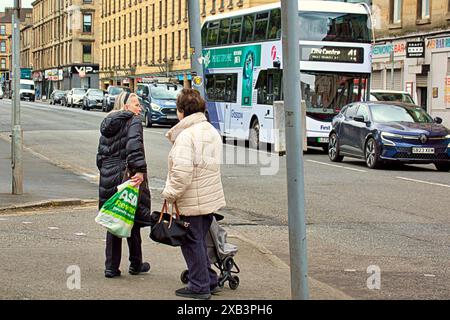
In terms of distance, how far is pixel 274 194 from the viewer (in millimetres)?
15711

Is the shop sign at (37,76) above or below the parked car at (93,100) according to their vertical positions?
above

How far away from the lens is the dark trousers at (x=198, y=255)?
23.6 ft

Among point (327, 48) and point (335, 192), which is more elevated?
point (327, 48)

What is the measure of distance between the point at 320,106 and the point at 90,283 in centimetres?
1924

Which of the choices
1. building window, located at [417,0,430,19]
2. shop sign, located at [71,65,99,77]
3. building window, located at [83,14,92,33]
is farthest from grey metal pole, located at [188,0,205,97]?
building window, located at [83,14,92,33]

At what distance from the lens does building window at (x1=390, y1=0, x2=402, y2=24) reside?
41975 mm

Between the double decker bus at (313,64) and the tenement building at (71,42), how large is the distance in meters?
72.7

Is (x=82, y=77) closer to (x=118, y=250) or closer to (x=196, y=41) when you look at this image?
(x=196, y=41)

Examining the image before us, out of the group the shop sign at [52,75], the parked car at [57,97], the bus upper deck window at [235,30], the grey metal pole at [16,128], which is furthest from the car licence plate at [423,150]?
the shop sign at [52,75]

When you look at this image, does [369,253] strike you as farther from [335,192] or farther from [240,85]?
[240,85]

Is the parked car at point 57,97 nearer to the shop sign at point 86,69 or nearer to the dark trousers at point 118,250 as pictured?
the shop sign at point 86,69

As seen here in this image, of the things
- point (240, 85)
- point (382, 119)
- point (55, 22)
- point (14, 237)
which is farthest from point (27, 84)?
point (14, 237)

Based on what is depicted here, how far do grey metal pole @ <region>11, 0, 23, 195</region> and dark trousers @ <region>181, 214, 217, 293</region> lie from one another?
23.4ft

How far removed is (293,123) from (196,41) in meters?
4.96
